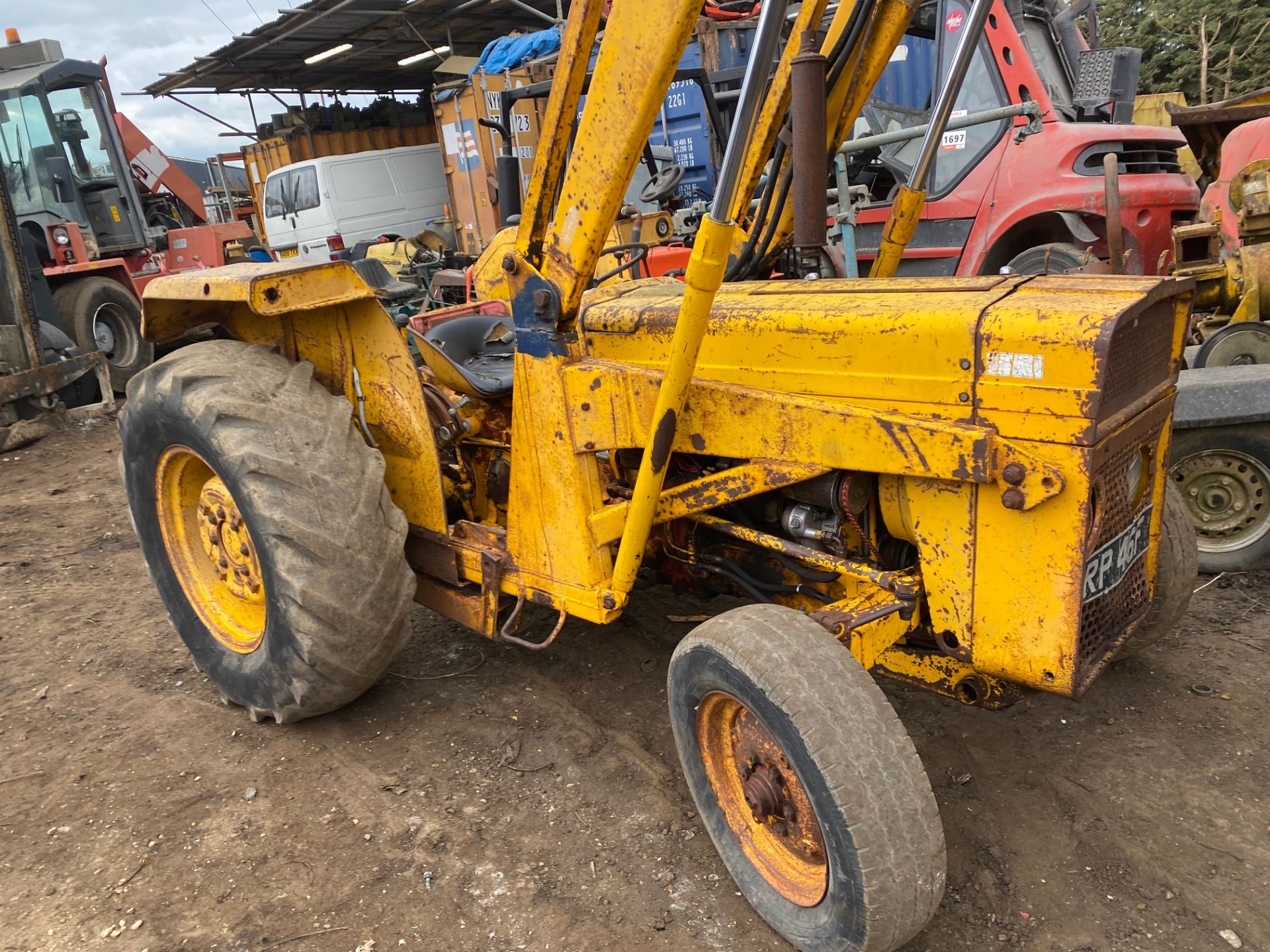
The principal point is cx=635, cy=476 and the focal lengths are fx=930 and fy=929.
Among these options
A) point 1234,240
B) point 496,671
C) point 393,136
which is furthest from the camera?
point 393,136

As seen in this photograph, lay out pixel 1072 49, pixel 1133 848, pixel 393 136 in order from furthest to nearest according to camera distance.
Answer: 1. pixel 393 136
2. pixel 1072 49
3. pixel 1133 848

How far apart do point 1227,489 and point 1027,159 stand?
8.89 feet

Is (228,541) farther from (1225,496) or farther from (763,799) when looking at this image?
(1225,496)

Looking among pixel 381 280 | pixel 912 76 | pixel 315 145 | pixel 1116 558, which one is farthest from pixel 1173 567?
pixel 315 145

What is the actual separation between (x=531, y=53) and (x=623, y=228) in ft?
27.3

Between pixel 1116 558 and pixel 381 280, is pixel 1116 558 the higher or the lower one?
the lower one

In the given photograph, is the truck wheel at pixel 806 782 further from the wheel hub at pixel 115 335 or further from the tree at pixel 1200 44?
the tree at pixel 1200 44

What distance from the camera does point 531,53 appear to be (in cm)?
1290

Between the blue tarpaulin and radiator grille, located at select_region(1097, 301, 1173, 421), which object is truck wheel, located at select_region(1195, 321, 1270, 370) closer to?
radiator grille, located at select_region(1097, 301, 1173, 421)

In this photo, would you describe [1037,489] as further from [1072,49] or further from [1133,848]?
[1072,49]

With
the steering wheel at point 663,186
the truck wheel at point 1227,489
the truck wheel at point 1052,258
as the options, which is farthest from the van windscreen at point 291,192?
the truck wheel at point 1227,489

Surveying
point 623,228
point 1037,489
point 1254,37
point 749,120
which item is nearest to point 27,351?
point 623,228

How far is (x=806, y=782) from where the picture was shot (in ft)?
6.43

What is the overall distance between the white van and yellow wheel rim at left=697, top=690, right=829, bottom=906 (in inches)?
519
